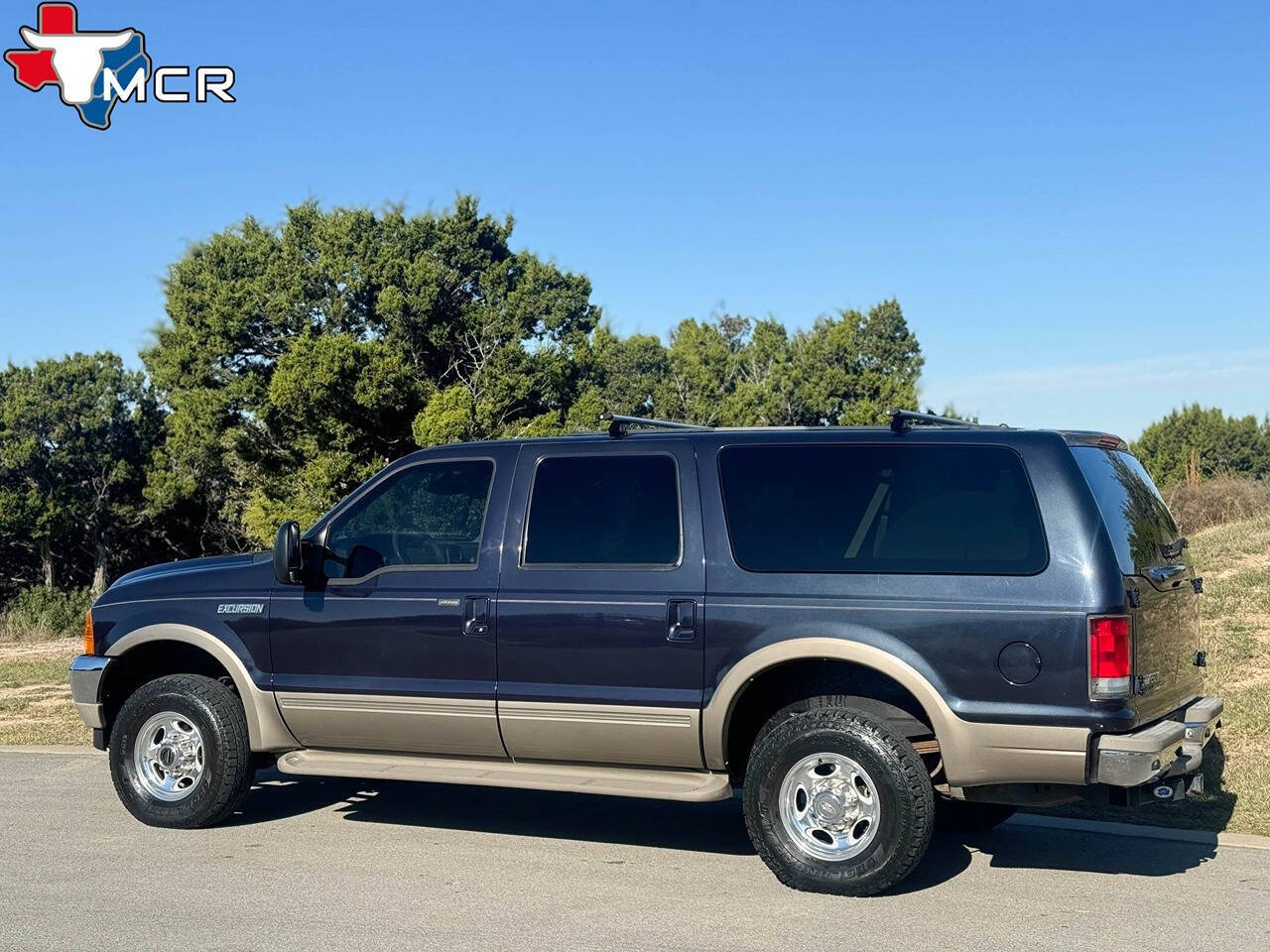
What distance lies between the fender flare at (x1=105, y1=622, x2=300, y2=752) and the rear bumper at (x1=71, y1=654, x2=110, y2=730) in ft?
1.46

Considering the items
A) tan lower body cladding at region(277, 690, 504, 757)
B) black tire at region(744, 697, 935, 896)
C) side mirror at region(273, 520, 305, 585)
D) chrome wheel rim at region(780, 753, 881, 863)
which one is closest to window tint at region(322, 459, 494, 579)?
side mirror at region(273, 520, 305, 585)

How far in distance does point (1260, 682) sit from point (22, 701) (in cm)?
1073

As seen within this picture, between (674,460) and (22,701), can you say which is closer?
(674,460)

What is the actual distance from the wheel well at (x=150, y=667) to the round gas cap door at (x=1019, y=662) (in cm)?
430

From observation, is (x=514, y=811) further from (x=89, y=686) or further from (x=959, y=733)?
(x=959, y=733)

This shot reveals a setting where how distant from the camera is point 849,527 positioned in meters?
6.30

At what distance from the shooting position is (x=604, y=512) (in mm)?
6852

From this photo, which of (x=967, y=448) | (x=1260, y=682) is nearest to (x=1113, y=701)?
(x=967, y=448)

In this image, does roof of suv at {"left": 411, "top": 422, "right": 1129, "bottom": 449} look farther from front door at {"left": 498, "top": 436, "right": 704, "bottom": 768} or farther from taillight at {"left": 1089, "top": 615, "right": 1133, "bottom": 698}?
taillight at {"left": 1089, "top": 615, "right": 1133, "bottom": 698}

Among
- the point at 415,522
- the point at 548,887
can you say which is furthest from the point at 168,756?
the point at 548,887

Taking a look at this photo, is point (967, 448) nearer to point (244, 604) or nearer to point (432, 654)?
point (432, 654)

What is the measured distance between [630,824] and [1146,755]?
303cm

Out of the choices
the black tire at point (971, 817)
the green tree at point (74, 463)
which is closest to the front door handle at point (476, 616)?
the black tire at point (971, 817)

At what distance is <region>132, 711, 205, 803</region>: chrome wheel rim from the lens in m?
7.48
